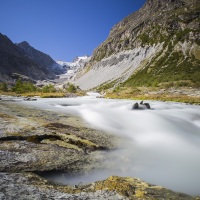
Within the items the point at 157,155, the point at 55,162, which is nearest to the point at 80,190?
the point at 55,162

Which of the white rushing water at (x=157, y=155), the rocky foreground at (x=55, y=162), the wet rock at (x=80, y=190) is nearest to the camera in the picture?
the wet rock at (x=80, y=190)

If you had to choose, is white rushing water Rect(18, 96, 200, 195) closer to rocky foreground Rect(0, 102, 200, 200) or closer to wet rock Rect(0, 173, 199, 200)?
rocky foreground Rect(0, 102, 200, 200)

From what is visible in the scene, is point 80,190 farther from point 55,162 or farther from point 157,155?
point 157,155

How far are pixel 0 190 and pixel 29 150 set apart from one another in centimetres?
374

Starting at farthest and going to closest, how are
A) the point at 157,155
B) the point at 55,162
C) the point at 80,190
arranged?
the point at 157,155, the point at 55,162, the point at 80,190

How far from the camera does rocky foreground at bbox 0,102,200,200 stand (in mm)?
5664

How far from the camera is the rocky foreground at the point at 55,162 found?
18.6ft

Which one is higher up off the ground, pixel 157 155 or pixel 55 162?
pixel 55 162

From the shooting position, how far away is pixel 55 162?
834 cm

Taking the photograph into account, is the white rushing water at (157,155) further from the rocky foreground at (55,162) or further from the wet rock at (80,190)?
the wet rock at (80,190)

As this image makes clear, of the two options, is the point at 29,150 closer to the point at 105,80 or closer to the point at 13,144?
the point at 13,144

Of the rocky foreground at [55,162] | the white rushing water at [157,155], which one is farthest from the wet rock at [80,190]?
the white rushing water at [157,155]

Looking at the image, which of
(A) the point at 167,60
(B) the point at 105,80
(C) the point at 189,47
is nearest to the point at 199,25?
(C) the point at 189,47

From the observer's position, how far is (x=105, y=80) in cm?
19938
